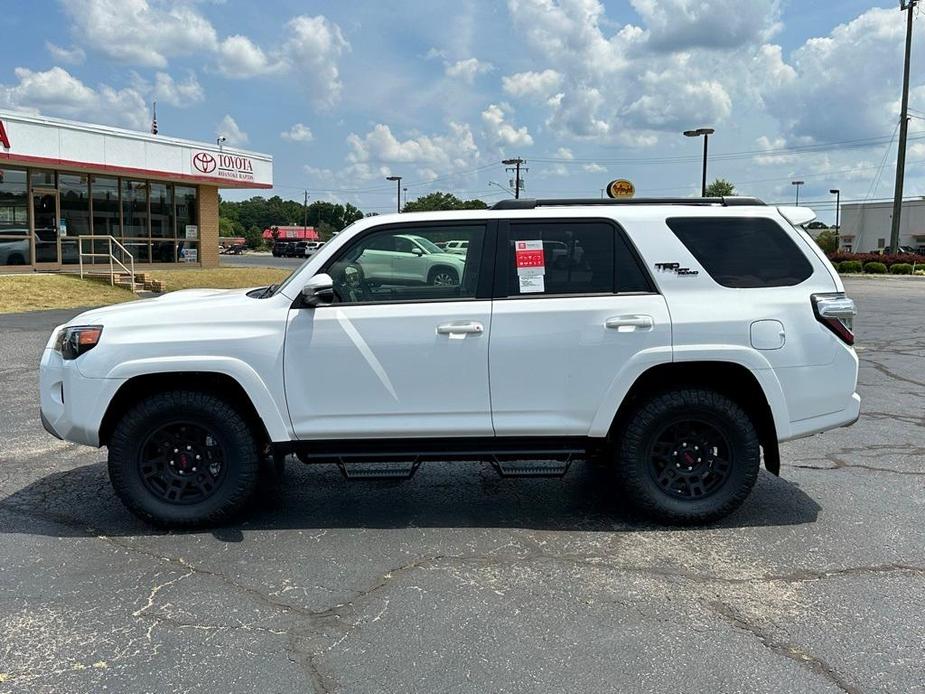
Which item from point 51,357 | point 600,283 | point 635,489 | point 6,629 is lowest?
point 6,629

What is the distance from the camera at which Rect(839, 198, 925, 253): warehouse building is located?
8094cm

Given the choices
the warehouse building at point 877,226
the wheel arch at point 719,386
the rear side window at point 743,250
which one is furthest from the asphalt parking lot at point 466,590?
the warehouse building at point 877,226

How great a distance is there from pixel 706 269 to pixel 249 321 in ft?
8.86

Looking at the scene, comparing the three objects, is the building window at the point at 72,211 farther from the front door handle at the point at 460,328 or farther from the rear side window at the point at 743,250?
the rear side window at the point at 743,250

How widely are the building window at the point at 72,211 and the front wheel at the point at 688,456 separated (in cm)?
2322

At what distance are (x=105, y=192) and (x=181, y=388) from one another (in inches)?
892

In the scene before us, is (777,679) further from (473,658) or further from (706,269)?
(706,269)

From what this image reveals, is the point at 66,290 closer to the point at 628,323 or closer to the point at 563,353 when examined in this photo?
the point at 563,353

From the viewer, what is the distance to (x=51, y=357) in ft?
14.8

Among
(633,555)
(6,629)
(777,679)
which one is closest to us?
(777,679)

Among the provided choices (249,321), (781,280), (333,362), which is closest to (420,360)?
(333,362)

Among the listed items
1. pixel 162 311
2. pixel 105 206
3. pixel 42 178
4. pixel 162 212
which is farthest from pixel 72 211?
pixel 162 311

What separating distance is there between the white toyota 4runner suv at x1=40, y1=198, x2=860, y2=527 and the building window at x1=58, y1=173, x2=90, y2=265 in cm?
2143

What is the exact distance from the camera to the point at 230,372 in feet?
14.1
